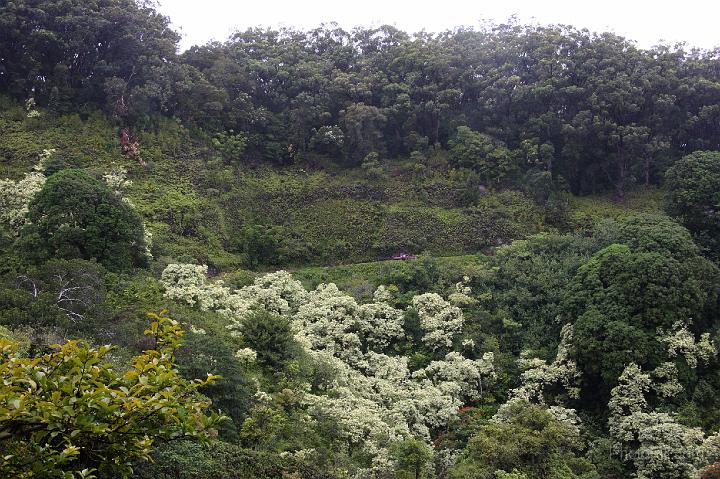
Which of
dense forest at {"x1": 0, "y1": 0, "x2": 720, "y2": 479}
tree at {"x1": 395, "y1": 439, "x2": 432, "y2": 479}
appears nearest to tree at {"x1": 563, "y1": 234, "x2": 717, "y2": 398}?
dense forest at {"x1": 0, "y1": 0, "x2": 720, "y2": 479}

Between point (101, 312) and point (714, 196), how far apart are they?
61.5 feet

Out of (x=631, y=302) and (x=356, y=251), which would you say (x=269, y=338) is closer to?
(x=631, y=302)

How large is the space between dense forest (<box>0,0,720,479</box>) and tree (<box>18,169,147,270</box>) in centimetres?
7

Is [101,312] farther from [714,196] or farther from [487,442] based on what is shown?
[714,196]

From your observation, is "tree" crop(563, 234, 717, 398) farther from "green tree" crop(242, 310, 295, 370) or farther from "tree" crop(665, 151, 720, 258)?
"green tree" crop(242, 310, 295, 370)

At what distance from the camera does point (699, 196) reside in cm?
2066

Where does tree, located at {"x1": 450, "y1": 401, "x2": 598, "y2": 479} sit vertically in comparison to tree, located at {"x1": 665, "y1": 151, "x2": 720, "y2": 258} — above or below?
below

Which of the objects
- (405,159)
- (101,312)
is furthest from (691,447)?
(405,159)

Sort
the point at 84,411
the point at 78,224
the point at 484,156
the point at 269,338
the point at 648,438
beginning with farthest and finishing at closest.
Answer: the point at 484,156 → the point at 78,224 → the point at 269,338 → the point at 648,438 → the point at 84,411

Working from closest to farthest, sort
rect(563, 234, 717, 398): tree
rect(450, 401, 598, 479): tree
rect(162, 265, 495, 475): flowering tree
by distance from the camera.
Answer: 1. rect(450, 401, 598, 479): tree
2. rect(162, 265, 495, 475): flowering tree
3. rect(563, 234, 717, 398): tree

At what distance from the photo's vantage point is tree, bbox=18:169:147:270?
15727mm

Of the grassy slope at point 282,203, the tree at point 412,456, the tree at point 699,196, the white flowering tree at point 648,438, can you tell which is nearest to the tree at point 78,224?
the grassy slope at point 282,203

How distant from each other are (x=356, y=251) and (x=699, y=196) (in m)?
12.1

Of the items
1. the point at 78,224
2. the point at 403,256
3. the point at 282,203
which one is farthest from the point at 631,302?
the point at 78,224
